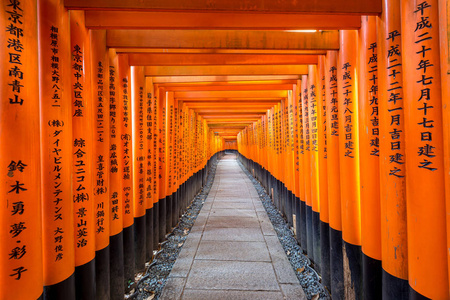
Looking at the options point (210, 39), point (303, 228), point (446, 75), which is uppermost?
point (210, 39)

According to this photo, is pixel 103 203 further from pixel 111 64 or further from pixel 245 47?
pixel 245 47

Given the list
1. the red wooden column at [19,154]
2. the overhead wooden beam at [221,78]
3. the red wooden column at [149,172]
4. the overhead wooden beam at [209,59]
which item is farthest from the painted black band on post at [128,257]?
the overhead wooden beam at [221,78]

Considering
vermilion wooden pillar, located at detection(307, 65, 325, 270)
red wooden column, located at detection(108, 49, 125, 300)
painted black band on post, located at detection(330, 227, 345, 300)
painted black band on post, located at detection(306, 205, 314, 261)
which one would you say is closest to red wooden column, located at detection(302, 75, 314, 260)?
painted black band on post, located at detection(306, 205, 314, 261)

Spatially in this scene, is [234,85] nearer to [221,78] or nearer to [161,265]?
[221,78]

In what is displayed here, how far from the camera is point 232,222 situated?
620 centimetres

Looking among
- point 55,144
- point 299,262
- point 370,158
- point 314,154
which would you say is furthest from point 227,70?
point 299,262

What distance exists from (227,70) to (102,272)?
3472mm

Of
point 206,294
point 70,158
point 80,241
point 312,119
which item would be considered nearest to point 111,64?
point 70,158

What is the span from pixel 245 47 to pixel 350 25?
43.8 inches

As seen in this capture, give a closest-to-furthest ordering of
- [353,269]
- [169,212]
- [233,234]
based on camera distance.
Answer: [353,269] → [233,234] → [169,212]

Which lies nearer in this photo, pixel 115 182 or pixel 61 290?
pixel 61 290

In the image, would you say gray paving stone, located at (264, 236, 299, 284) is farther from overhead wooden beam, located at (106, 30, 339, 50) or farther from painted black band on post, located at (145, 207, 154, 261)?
overhead wooden beam, located at (106, 30, 339, 50)

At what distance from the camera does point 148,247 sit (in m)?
4.23

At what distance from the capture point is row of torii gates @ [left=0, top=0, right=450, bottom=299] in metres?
1.45
